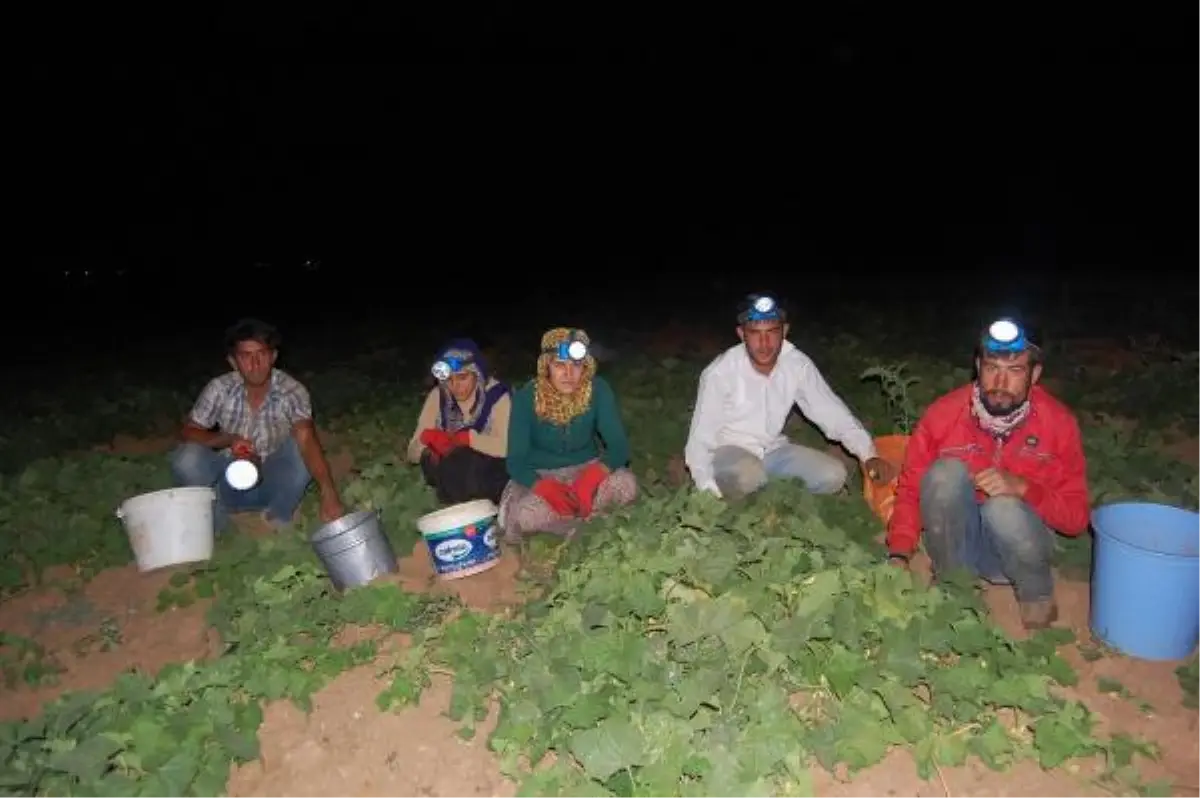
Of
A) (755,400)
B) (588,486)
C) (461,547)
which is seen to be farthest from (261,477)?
(755,400)

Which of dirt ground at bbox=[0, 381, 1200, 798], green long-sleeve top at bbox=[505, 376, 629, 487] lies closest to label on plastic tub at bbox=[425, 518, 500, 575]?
dirt ground at bbox=[0, 381, 1200, 798]

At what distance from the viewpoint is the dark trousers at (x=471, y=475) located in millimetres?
4930

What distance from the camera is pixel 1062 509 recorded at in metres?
3.78

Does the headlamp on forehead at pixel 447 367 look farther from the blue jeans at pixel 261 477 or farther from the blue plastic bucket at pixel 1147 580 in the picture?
the blue plastic bucket at pixel 1147 580

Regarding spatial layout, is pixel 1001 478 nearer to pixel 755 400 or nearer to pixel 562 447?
pixel 755 400

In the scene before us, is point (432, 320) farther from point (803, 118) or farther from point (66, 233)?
point (803, 118)

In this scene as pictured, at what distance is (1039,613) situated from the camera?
378cm

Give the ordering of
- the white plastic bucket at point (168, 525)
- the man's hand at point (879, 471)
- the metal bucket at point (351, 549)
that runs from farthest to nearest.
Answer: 1. the white plastic bucket at point (168, 525)
2. the man's hand at point (879, 471)
3. the metal bucket at point (351, 549)

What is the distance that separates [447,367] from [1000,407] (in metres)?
2.78

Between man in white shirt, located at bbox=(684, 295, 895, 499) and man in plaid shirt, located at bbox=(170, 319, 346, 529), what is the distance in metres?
2.22

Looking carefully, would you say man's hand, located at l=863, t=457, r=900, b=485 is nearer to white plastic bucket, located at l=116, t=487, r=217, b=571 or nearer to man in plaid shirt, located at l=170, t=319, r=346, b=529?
man in plaid shirt, located at l=170, t=319, r=346, b=529

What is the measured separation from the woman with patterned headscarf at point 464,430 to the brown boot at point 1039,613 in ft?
8.83

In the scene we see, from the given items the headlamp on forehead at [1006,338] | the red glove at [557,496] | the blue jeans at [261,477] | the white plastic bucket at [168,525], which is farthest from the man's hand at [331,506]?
the headlamp on forehead at [1006,338]

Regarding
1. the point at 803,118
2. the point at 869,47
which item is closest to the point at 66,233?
the point at 803,118
